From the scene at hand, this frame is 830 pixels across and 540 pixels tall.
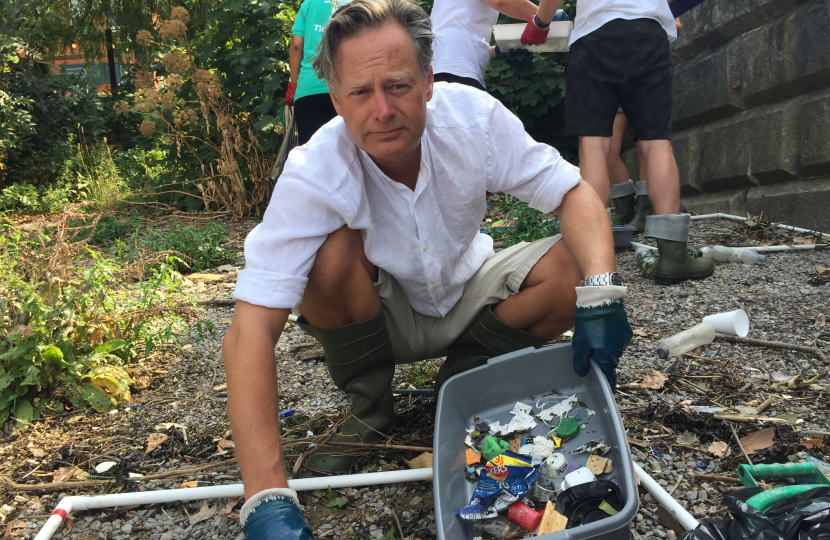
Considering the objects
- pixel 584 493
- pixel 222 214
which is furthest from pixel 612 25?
pixel 222 214

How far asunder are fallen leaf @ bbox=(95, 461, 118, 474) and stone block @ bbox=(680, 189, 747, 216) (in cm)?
404

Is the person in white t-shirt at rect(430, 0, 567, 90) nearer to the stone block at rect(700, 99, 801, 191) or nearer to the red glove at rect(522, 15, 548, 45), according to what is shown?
the red glove at rect(522, 15, 548, 45)

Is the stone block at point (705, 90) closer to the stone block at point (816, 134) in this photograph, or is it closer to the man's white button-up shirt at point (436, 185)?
the stone block at point (816, 134)

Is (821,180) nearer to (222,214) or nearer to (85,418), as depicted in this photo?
(85,418)

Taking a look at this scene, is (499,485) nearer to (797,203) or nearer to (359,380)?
(359,380)

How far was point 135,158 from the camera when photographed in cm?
940

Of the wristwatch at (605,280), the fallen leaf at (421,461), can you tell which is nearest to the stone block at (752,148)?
the wristwatch at (605,280)

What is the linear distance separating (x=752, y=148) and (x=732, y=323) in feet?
7.56

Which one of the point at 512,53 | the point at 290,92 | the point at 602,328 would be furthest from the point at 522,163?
the point at 290,92

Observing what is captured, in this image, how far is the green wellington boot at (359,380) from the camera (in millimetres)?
1722

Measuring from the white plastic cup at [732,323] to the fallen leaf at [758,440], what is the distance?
0.62 meters

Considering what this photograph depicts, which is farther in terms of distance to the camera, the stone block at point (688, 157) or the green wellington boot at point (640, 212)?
the stone block at point (688, 157)

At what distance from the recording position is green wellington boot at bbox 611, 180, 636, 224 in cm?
413

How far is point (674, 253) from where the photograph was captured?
10.2 ft
